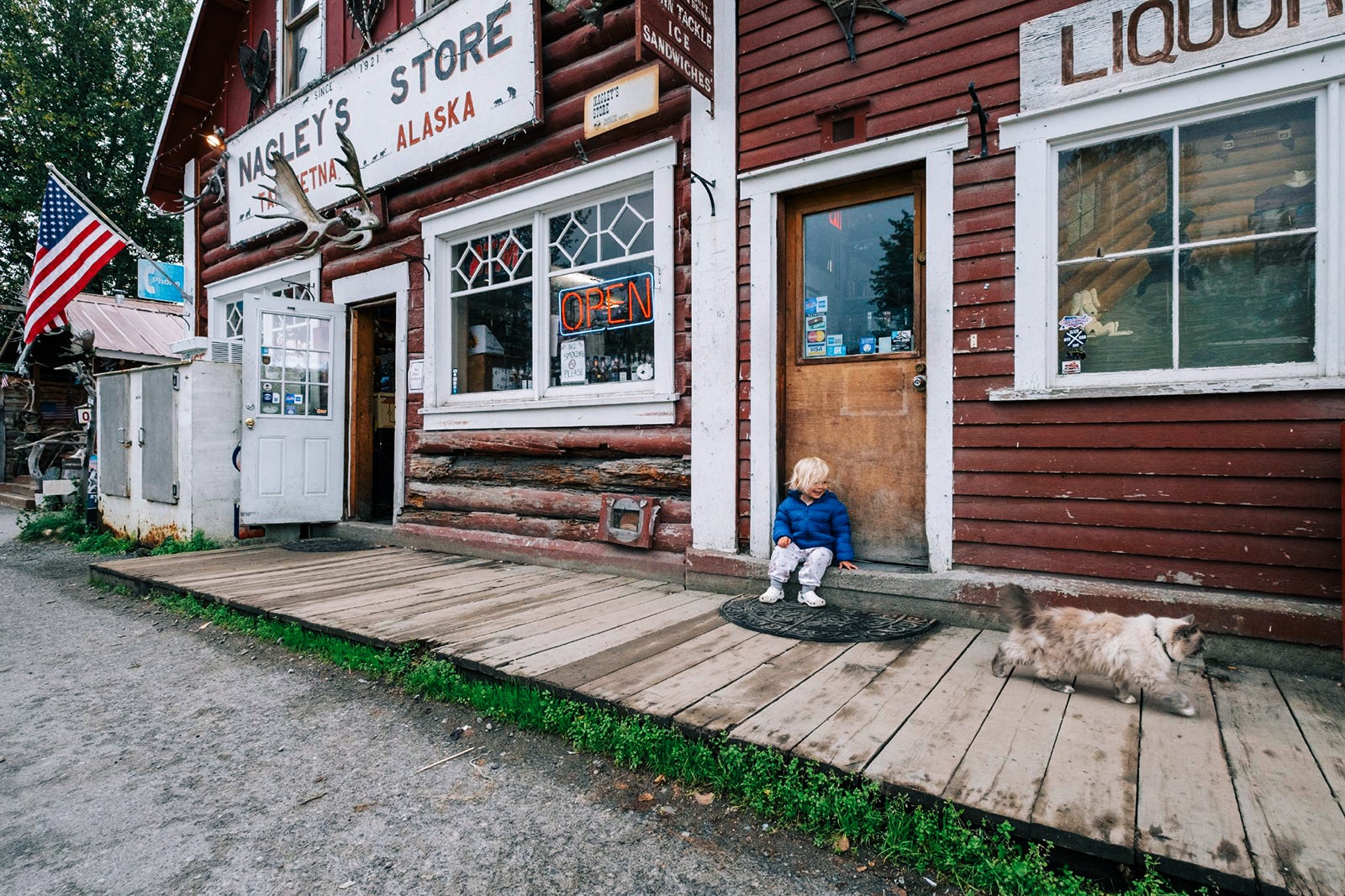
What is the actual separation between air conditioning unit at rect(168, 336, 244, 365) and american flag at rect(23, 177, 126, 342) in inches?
47.6

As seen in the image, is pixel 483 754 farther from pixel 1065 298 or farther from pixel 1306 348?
pixel 1306 348

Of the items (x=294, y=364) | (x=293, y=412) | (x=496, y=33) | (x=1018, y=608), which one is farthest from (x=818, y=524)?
(x=294, y=364)

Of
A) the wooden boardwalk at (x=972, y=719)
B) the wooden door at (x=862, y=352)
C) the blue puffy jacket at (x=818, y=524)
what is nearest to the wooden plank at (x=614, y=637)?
the wooden boardwalk at (x=972, y=719)

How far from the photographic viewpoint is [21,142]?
1788 cm

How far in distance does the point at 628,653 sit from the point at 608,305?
2.96 metres

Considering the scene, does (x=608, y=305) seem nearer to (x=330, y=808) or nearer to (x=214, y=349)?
(x=330, y=808)

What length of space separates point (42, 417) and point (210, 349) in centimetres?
1174

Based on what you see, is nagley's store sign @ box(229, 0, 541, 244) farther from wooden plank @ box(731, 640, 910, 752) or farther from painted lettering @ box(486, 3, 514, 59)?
wooden plank @ box(731, 640, 910, 752)

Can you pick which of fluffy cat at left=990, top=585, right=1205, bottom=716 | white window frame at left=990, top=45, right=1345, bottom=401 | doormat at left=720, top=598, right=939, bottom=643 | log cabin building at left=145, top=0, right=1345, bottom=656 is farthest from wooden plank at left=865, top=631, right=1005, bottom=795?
white window frame at left=990, top=45, right=1345, bottom=401

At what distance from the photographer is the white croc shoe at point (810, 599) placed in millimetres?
3848

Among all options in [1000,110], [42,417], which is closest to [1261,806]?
[1000,110]

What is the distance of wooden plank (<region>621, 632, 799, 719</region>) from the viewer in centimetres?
253

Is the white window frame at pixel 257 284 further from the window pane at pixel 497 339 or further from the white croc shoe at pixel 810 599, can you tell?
the white croc shoe at pixel 810 599

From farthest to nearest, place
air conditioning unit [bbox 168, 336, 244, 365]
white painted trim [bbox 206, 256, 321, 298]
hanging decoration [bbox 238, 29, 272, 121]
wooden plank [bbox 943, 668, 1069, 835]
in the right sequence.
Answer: hanging decoration [bbox 238, 29, 272, 121], air conditioning unit [bbox 168, 336, 244, 365], white painted trim [bbox 206, 256, 321, 298], wooden plank [bbox 943, 668, 1069, 835]
